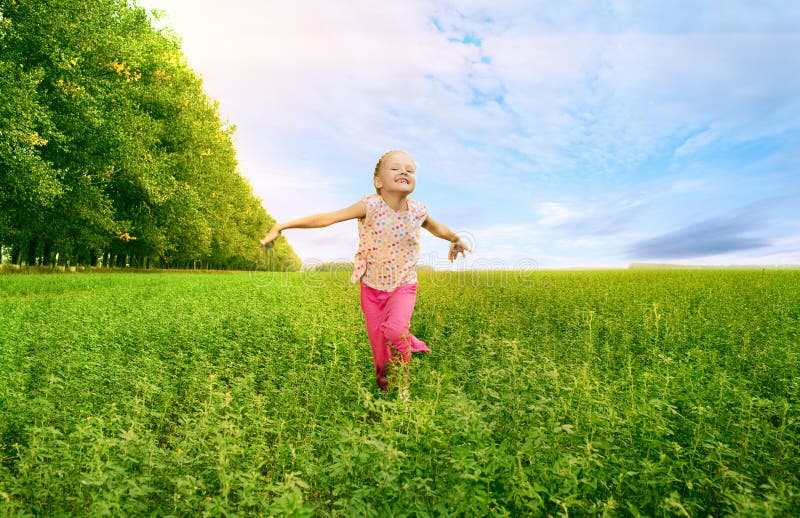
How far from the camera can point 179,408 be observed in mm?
5457

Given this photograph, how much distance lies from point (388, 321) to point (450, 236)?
1471 mm

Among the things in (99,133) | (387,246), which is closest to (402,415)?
(387,246)

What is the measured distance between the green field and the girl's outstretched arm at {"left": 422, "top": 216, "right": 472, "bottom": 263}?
1.14 m

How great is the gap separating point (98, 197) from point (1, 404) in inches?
808

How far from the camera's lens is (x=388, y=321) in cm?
507

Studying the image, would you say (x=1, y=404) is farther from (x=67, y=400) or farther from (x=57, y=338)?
(x=57, y=338)

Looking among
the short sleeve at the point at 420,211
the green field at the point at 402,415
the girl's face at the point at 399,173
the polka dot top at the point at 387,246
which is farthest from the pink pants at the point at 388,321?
the girl's face at the point at 399,173

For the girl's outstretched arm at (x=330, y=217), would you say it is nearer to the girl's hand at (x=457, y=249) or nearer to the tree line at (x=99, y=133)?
the girl's hand at (x=457, y=249)

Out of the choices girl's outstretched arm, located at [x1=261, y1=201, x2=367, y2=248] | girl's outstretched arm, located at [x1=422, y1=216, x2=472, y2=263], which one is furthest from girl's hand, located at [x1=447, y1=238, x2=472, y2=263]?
girl's outstretched arm, located at [x1=261, y1=201, x2=367, y2=248]

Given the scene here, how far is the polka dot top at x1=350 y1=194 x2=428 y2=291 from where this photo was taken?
5391mm

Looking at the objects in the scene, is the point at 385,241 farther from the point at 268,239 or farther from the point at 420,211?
the point at 268,239

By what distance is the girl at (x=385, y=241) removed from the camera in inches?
209

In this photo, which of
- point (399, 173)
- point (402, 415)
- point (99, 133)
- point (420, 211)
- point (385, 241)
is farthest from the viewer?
point (99, 133)

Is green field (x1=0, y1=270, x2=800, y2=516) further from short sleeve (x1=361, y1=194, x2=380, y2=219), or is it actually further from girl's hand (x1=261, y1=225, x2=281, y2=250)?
short sleeve (x1=361, y1=194, x2=380, y2=219)
